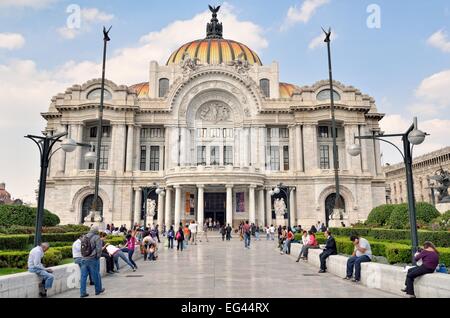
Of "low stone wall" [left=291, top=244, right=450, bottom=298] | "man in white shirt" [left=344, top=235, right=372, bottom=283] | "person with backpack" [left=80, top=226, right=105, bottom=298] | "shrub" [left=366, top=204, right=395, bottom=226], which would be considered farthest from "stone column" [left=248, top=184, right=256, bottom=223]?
"person with backpack" [left=80, top=226, right=105, bottom=298]

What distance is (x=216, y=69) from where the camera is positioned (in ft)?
175

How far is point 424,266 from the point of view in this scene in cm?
988

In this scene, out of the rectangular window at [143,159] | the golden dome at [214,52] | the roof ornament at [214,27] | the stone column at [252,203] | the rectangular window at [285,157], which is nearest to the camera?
the stone column at [252,203]

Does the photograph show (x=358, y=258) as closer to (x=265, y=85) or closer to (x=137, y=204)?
(x=137, y=204)

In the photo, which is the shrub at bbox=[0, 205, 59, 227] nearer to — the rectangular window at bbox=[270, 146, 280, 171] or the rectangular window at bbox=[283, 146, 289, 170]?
the rectangular window at bbox=[270, 146, 280, 171]

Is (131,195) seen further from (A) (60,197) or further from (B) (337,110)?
(B) (337,110)

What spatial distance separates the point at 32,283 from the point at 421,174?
76.1m

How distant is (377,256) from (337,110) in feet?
122

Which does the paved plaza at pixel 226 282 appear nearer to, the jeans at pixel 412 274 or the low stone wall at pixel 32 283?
the low stone wall at pixel 32 283

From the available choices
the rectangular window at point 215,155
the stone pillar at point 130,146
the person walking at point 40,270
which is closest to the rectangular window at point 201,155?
the rectangular window at point 215,155

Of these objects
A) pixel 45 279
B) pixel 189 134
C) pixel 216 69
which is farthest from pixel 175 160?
pixel 45 279

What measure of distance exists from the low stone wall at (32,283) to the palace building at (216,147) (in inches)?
1378

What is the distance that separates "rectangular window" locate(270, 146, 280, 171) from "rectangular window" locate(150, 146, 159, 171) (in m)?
16.8

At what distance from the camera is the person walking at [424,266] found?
984cm
